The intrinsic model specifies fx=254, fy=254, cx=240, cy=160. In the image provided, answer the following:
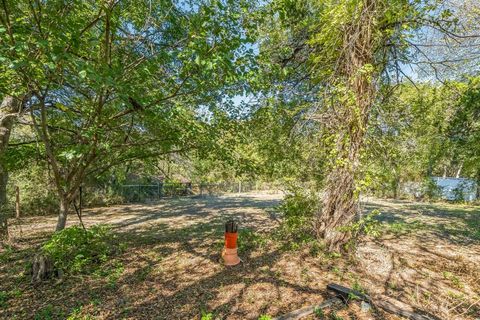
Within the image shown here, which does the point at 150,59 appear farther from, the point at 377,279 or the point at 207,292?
the point at 377,279

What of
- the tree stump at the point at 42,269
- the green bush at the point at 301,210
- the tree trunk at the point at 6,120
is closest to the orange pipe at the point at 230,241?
the green bush at the point at 301,210

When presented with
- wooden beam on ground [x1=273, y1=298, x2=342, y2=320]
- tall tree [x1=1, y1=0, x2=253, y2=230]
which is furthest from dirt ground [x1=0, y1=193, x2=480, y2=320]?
tall tree [x1=1, y1=0, x2=253, y2=230]

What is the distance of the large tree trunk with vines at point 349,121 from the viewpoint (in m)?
4.29

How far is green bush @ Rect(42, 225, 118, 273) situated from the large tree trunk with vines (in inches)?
174

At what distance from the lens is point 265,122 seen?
5.93 m

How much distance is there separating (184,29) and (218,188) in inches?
778

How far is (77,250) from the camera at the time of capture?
475cm

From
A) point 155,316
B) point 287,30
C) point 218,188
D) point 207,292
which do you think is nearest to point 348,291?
point 207,292

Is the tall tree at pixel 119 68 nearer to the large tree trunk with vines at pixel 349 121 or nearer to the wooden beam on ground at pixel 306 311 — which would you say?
the large tree trunk with vines at pixel 349 121

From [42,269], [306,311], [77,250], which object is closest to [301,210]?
[306,311]

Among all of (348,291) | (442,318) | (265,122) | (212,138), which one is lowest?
(442,318)

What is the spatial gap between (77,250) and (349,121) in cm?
552

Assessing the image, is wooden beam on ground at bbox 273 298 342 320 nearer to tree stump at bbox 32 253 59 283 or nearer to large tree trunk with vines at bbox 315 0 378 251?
large tree trunk with vines at bbox 315 0 378 251

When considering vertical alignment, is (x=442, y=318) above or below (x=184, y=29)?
below
